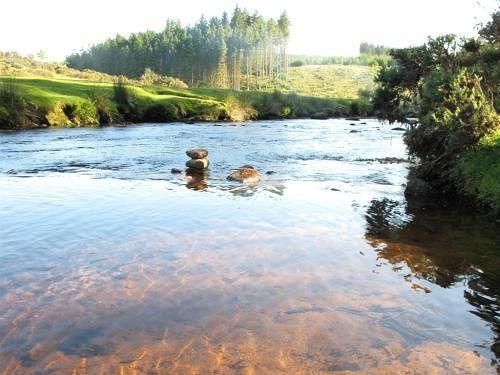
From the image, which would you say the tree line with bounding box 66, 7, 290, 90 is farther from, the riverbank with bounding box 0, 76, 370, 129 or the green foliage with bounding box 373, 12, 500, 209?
the green foliage with bounding box 373, 12, 500, 209

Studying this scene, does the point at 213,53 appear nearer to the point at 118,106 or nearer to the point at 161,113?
the point at 161,113

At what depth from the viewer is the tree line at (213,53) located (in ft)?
424

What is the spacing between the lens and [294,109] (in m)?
66.1

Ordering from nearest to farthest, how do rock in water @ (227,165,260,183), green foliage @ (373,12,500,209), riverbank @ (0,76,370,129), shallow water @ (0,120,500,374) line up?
shallow water @ (0,120,500,374) → green foliage @ (373,12,500,209) → rock in water @ (227,165,260,183) → riverbank @ (0,76,370,129)

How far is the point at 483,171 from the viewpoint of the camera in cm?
1441

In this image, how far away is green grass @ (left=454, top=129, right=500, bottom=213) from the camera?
45.0 ft

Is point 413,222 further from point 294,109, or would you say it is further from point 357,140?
point 294,109

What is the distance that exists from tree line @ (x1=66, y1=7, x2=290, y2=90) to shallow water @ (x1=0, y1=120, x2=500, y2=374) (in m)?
114

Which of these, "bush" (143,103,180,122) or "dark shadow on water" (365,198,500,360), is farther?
"bush" (143,103,180,122)

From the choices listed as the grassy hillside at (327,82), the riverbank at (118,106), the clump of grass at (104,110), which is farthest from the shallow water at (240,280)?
the grassy hillside at (327,82)

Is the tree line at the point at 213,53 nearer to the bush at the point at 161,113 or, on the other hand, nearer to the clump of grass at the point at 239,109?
the clump of grass at the point at 239,109

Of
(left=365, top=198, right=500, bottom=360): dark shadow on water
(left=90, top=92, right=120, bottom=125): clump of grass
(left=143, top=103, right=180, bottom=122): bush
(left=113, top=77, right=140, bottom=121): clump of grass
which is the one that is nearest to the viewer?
(left=365, top=198, right=500, bottom=360): dark shadow on water

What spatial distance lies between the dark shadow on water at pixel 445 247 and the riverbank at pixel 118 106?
109ft

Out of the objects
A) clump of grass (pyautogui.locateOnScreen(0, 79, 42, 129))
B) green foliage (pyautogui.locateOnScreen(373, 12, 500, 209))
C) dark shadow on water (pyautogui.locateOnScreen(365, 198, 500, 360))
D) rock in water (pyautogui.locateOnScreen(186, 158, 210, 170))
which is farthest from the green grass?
clump of grass (pyautogui.locateOnScreen(0, 79, 42, 129))
